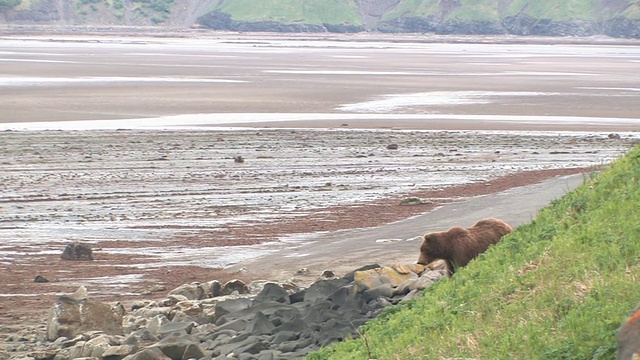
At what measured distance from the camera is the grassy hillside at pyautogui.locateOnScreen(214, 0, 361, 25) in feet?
584

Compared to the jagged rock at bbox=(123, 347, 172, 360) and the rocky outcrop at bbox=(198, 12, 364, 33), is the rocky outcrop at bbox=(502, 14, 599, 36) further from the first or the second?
the jagged rock at bbox=(123, 347, 172, 360)

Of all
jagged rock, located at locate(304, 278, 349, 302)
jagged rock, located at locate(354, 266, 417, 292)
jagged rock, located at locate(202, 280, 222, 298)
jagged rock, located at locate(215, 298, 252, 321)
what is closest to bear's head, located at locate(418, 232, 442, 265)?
jagged rock, located at locate(354, 266, 417, 292)

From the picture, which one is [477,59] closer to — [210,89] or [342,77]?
[342,77]

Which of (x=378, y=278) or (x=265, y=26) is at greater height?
(x=378, y=278)

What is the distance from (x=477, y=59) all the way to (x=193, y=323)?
85.0 meters

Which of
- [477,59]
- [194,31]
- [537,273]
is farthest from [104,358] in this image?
[194,31]

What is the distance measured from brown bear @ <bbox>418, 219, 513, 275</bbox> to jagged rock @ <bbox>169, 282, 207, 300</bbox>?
3.54 metres

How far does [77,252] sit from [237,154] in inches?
498

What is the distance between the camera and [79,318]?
12.7m

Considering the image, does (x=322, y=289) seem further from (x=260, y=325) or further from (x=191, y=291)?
(x=191, y=291)

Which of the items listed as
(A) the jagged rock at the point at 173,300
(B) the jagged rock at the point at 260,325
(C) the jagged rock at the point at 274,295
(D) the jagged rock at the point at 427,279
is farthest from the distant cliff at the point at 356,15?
(B) the jagged rock at the point at 260,325

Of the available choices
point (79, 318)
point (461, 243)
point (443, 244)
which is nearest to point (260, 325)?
point (443, 244)

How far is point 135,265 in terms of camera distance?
1659 centimetres

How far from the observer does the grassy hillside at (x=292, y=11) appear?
17800 cm
